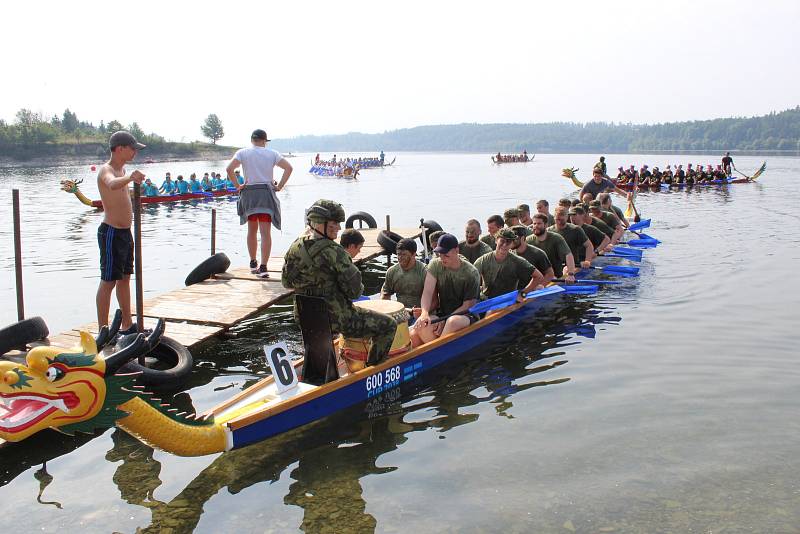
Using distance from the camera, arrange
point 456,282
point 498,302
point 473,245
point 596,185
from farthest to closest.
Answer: point 596,185 → point 473,245 → point 498,302 → point 456,282

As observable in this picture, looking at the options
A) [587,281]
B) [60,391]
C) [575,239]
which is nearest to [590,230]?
[575,239]

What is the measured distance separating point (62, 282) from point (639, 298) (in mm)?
12354

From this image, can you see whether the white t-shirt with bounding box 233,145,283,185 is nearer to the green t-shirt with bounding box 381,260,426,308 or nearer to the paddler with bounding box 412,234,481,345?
the green t-shirt with bounding box 381,260,426,308

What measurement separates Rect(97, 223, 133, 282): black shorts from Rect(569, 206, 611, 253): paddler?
8.82 m

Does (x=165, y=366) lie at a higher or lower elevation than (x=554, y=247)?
lower

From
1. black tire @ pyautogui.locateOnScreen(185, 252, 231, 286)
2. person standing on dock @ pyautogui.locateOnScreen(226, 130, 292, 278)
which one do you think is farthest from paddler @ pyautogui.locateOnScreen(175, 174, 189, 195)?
person standing on dock @ pyautogui.locateOnScreen(226, 130, 292, 278)

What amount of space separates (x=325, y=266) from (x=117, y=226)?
9.16ft

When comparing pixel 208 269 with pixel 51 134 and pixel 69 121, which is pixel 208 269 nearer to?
pixel 51 134

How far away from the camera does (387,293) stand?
28.9 ft

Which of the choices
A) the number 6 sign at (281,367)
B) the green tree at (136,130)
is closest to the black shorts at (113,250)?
the number 6 sign at (281,367)

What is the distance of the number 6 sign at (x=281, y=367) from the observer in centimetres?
609

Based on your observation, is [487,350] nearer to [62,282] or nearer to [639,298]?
[639,298]

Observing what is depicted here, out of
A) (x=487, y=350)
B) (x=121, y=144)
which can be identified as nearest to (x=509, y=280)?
(x=487, y=350)

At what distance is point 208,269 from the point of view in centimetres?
1134
